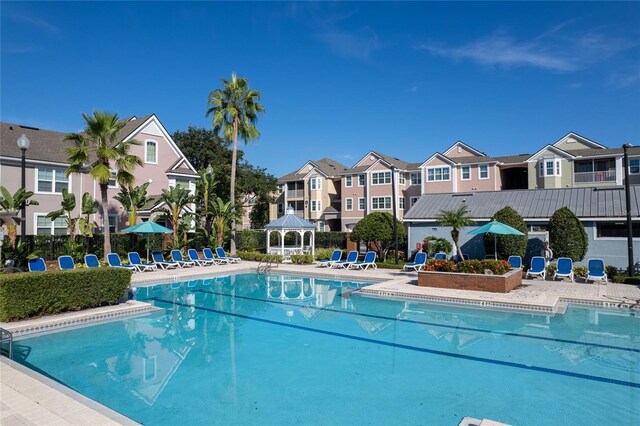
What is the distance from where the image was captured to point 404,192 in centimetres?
4609

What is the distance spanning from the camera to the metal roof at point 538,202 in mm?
21219

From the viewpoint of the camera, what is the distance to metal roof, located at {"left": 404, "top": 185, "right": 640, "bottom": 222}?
21.2 m

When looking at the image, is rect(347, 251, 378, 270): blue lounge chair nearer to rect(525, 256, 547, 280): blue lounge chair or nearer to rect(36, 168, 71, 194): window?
rect(525, 256, 547, 280): blue lounge chair

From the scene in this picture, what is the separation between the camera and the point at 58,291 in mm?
11750

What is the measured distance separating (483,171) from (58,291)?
38197mm

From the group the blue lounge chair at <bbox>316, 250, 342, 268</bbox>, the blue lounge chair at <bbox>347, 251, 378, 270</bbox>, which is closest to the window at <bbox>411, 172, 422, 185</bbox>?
the blue lounge chair at <bbox>316, 250, 342, 268</bbox>

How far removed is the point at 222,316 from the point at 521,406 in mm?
9549

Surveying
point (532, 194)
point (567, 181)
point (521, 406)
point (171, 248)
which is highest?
point (567, 181)

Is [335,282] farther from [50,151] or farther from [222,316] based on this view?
[50,151]

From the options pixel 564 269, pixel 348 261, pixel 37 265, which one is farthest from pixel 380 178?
pixel 37 265

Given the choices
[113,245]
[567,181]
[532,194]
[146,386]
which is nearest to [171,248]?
[113,245]

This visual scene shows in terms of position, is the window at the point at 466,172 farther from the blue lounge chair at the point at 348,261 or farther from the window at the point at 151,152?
the window at the point at 151,152

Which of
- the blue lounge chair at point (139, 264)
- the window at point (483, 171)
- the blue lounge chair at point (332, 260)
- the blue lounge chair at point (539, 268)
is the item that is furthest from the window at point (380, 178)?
the blue lounge chair at point (139, 264)

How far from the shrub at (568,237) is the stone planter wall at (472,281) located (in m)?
4.37
